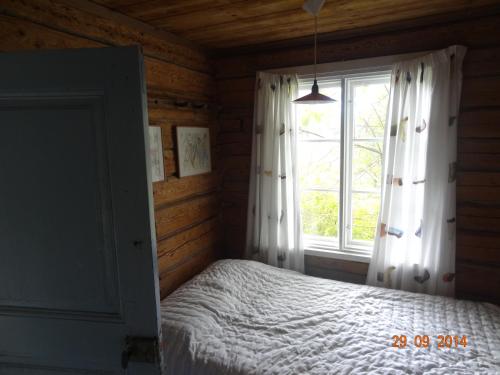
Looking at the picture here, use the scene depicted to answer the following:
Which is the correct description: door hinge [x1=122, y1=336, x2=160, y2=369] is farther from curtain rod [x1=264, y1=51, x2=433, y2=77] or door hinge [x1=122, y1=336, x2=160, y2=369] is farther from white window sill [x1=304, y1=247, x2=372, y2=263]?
curtain rod [x1=264, y1=51, x2=433, y2=77]

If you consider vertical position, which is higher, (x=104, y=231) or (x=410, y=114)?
(x=410, y=114)

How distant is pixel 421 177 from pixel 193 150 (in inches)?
70.9

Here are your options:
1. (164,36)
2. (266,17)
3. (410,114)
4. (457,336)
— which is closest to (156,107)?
(164,36)

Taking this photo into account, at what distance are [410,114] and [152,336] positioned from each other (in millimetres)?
2222

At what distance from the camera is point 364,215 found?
2.73 meters

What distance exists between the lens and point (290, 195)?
2803mm

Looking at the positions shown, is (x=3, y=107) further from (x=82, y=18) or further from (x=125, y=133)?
(x=82, y=18)

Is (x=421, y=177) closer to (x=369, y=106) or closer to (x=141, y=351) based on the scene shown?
(x=369, y=106)

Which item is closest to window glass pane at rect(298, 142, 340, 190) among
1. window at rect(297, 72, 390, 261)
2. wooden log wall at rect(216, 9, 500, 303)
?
window at rect(297, 72, 390, 261)

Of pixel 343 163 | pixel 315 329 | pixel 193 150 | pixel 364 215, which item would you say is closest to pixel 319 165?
pixel 343 163

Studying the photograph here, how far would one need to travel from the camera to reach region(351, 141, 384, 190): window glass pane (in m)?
2.63

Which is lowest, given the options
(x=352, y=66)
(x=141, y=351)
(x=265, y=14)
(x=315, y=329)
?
(x=315, y=329)

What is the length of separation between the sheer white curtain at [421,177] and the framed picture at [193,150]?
1.52m

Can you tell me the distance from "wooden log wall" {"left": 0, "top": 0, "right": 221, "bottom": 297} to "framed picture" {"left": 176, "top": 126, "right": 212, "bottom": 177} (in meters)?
0.06
